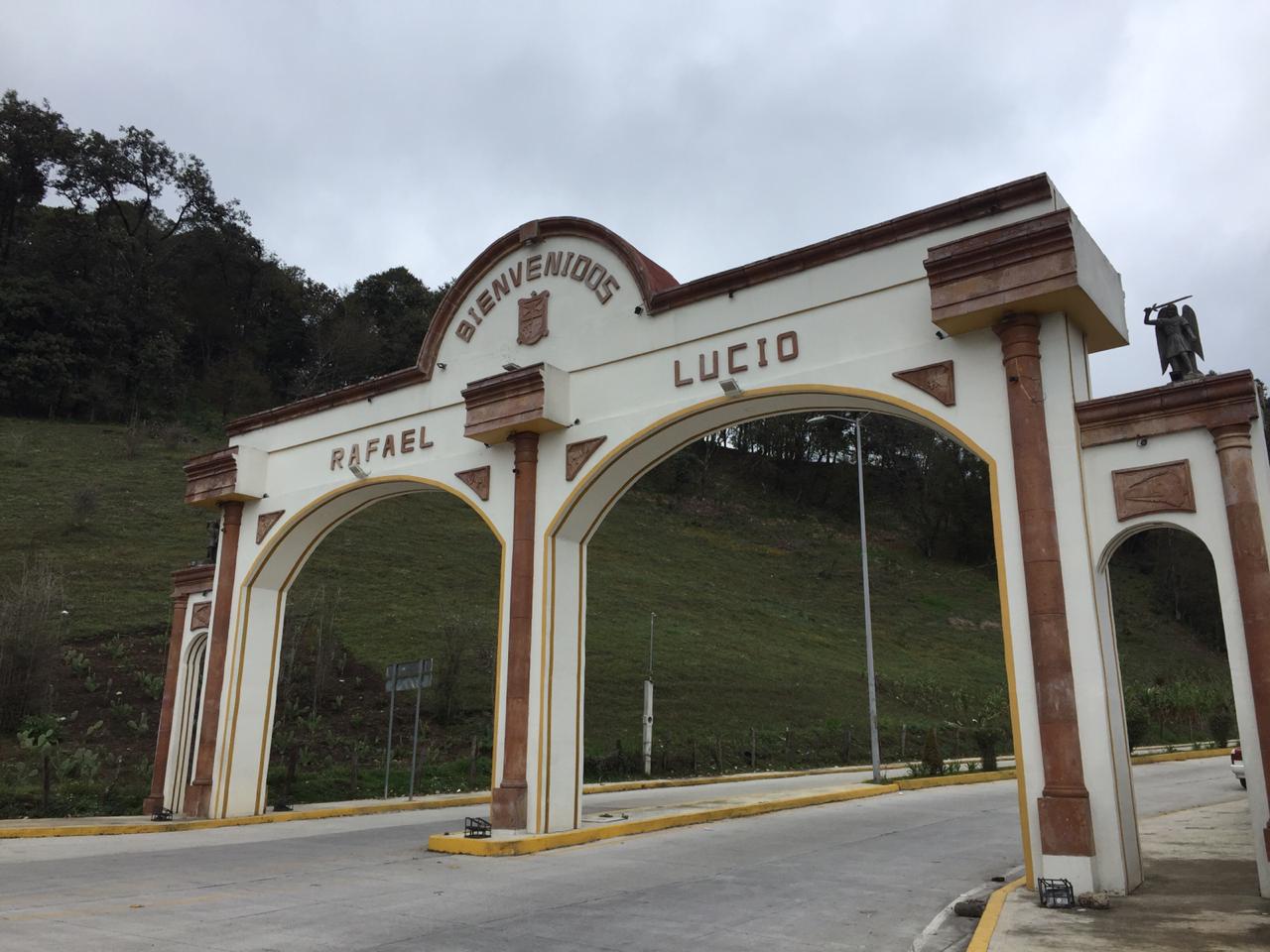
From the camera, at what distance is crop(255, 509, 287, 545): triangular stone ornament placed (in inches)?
554

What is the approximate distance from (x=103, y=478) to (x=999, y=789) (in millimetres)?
33463

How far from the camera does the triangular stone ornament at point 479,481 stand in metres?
11.7

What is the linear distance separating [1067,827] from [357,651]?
19988 mm

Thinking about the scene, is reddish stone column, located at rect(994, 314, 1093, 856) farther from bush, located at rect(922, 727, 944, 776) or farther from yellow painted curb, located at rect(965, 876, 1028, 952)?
bush, located at rect(922, 727, 944, 776)

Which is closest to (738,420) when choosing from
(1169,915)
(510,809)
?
(510,809)

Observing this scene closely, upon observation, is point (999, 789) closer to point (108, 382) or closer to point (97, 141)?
point (108, 382)

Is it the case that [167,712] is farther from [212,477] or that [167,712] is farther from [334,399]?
[334,399]

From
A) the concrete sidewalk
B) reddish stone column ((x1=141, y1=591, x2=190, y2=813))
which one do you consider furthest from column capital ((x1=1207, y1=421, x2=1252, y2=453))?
reddish stone column ((x1=141, y1=591, x2=190, y2=813))

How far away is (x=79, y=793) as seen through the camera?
14.5m

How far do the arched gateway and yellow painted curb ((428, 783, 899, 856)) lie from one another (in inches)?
15.3

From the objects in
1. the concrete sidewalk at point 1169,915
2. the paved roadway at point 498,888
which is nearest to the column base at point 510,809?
the paved roadway at point 498,888

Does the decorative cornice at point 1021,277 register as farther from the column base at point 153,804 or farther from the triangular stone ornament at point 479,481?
the column base at point 153,804

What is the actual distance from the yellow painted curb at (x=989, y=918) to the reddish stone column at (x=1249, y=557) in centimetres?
169

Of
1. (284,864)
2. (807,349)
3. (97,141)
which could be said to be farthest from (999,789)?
(97,141)
